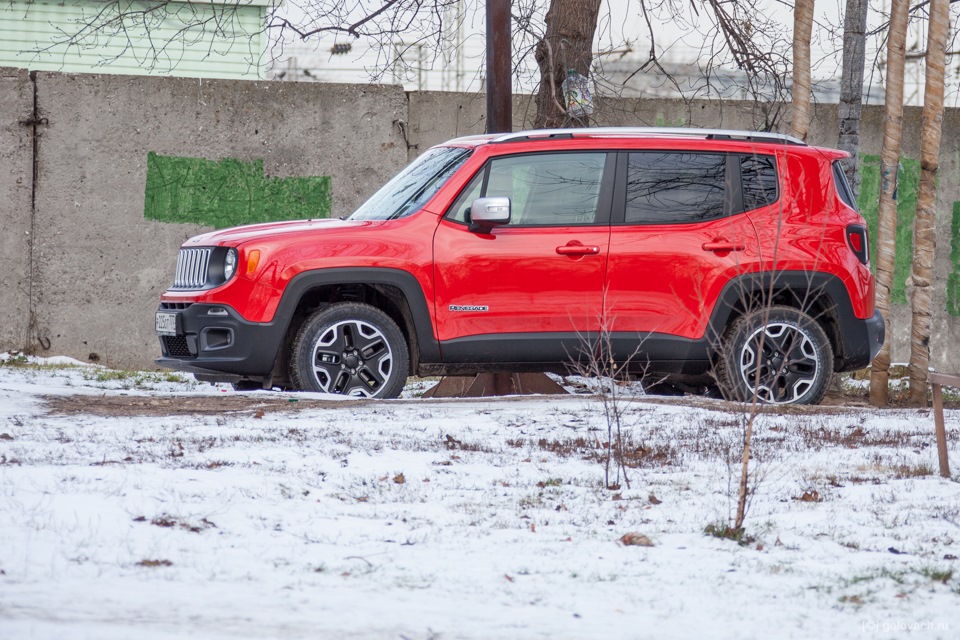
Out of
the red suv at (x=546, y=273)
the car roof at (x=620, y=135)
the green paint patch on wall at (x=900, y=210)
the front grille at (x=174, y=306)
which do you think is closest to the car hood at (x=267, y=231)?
the red suv at (x=546, y=273)

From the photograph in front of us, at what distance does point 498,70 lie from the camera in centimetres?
988

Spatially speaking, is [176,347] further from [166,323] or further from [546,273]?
[546,273]

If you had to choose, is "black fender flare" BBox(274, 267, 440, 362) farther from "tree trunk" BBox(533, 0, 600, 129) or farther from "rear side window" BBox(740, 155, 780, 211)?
"tree trunk" BBox(533, 0, 600, 129)

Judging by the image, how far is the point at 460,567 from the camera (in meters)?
3.91

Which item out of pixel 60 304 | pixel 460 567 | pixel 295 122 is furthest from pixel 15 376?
pixel 460 567

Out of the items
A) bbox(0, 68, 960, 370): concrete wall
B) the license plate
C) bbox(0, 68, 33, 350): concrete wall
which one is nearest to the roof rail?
the license plate

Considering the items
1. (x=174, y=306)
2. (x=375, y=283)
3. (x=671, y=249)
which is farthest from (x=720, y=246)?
(x=174, y=306)

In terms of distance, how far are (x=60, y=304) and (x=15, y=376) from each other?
1828 millimetres

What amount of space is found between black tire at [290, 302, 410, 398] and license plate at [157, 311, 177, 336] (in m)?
0.73

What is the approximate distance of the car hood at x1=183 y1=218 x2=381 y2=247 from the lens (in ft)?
25.1

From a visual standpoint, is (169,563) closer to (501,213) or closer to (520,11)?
(501,213)

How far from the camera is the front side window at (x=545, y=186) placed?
25.9 feet

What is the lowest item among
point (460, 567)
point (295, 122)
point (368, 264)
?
point (460, 567)

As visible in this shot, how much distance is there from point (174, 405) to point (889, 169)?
5514 millimetres
